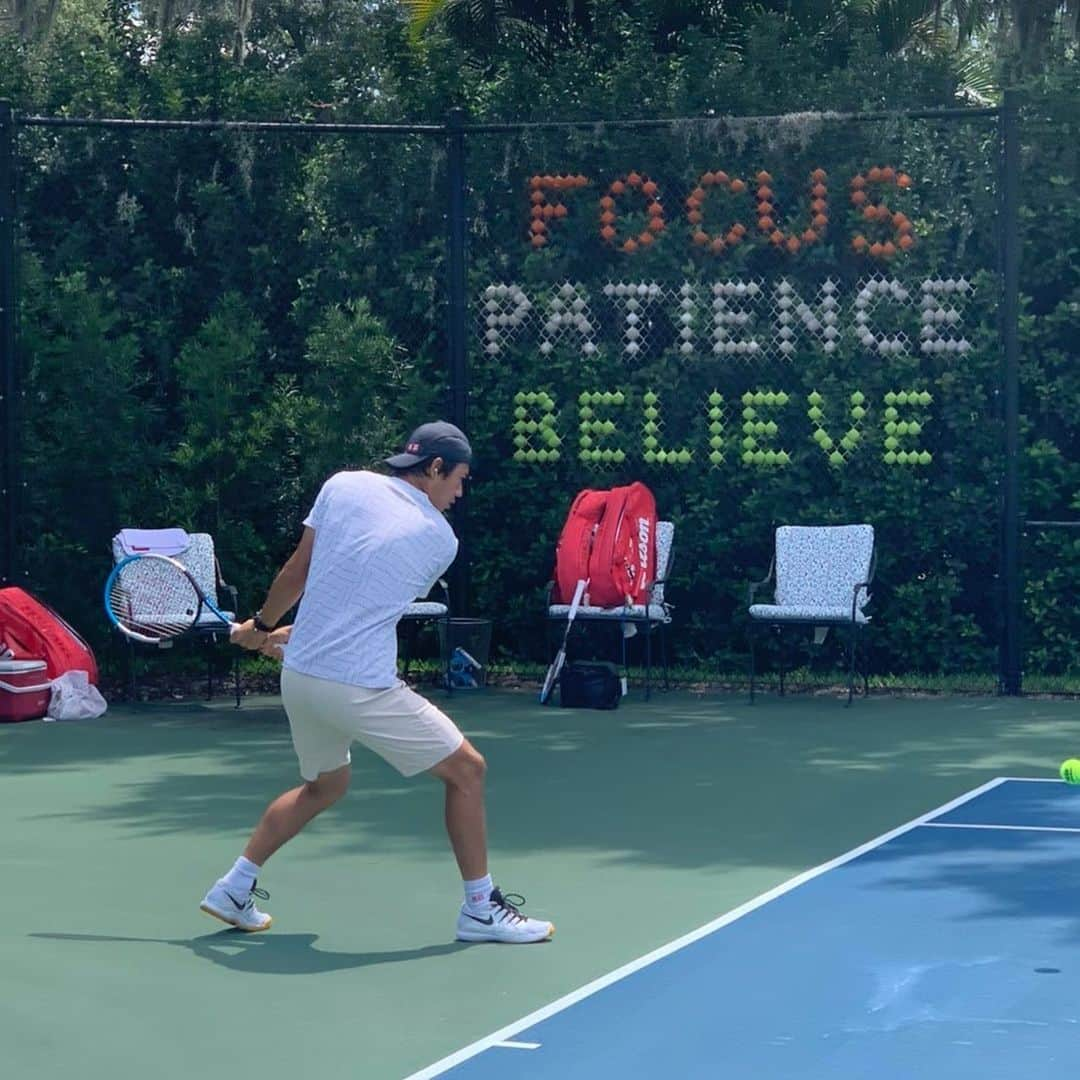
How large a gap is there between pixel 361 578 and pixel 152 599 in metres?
6.33

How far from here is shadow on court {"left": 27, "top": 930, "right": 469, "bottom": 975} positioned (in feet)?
19.8

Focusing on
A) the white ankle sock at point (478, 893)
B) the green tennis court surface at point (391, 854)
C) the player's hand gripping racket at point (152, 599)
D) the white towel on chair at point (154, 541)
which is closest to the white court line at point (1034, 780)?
the green tennis court surface at point (391, 854)

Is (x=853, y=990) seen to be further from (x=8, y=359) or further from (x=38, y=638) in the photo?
(x=8, y=359)

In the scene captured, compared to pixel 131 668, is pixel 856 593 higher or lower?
higher

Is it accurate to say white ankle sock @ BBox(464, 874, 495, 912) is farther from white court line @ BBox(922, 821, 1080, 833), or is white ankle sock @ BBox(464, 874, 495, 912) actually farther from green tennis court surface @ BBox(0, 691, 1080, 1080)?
white court line @ BBox(922, 821, 1080, 833)

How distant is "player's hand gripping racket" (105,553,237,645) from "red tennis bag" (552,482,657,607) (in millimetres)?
1992

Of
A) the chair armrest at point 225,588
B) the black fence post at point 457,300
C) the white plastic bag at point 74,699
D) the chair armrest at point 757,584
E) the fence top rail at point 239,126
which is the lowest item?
the white plastic bag at point 74,699

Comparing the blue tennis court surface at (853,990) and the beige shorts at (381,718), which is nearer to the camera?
the blue tennis court surface at (853,990)

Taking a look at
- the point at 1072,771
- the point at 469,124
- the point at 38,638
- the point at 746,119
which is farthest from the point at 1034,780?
the point at 469,124

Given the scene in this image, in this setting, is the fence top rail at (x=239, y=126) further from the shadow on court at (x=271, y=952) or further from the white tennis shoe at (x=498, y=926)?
the white tennis shoe at (x=498, y=926)

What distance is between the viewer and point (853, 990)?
562 cm

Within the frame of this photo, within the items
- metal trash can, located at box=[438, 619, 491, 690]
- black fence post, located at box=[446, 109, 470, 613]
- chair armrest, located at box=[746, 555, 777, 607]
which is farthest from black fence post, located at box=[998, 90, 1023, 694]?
black fence post, located at box=[446, 109, 470, 613]

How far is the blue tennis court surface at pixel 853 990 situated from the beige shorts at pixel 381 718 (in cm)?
67

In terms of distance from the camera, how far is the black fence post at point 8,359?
12.5m
